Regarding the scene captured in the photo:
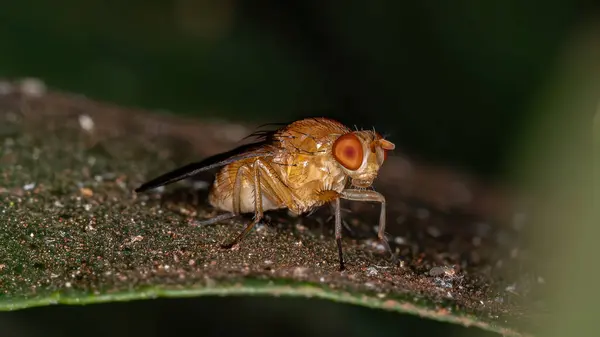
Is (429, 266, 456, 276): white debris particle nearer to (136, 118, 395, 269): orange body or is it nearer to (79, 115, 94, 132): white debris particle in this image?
(136, 118, 395, 269): orange body

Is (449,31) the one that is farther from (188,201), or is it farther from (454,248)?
(188,201)

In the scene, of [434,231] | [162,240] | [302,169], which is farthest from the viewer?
[434,231]

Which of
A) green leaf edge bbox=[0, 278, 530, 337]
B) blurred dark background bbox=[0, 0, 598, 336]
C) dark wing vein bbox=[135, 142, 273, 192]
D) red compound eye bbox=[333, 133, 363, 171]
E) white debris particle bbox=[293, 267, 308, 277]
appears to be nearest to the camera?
green leaf edge bbox=[0, 278, 530, 337]

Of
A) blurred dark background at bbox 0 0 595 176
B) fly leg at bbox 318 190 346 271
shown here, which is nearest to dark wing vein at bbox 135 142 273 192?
fly leg at bbox 318 190 346 271

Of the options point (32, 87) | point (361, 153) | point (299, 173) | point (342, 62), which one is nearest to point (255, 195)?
point (299, 173)

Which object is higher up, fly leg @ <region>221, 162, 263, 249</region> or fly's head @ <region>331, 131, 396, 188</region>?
fly's head @ <region>331, 131, 396, 188</region>

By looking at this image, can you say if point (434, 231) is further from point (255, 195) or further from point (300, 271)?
point (300, 271)

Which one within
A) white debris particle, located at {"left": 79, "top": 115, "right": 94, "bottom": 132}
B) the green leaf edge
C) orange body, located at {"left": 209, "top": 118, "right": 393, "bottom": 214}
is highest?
white debris particle, located at {"left": 79, "top": 115, "right": 94, "bottom": 132}
